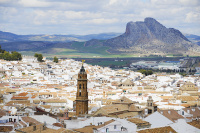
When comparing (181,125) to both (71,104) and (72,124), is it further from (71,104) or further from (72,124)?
(71,104)

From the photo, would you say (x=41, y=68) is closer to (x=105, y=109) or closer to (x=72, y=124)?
(x=105, y=109)

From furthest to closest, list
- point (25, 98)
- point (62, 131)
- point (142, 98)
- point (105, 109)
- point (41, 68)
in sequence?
1. point (41, 68)
2. point (142, 98)
3. point (25, 98)
4. point (105, 109)
5. point (62, 131)

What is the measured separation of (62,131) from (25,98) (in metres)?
49.2

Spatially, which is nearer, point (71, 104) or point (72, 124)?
point (72, 124)

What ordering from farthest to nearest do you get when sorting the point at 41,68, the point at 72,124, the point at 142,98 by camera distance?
the point at 41,68 → the point at 142,98 → the point at 72,124

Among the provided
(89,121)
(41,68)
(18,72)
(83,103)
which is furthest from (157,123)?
(41,68)

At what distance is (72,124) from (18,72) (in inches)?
4412

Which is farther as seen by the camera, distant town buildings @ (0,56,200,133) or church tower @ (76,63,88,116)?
church tower @ (76,63,88,116)

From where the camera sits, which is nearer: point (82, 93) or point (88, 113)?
point (88, 113)

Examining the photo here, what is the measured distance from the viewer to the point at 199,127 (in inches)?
1678

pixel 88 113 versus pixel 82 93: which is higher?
pixel 82 93

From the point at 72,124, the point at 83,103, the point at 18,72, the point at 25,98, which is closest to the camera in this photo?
the point at 72,124

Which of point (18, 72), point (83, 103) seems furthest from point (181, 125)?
point (18, 72)

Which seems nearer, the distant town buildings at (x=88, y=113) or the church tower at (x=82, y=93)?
the distant town buildings at (x=88, y=113)
